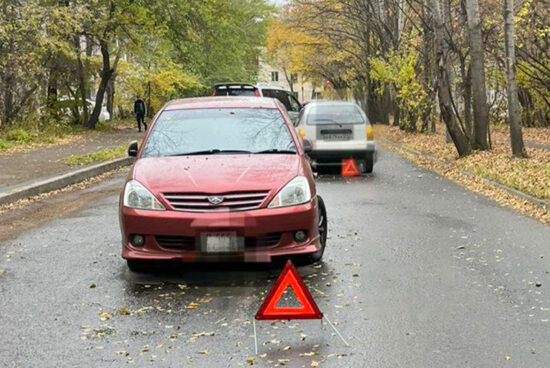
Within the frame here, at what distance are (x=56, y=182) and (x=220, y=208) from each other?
8.45m

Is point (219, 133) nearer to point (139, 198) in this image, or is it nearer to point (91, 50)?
point (139, 198)

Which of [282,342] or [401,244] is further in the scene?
[401,244]

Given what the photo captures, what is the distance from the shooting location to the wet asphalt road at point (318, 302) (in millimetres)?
4871

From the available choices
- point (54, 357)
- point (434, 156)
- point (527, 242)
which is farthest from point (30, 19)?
point (54, 357)

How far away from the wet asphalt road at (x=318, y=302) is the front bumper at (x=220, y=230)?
0.27 metres

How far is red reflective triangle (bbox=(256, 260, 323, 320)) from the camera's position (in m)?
5.50

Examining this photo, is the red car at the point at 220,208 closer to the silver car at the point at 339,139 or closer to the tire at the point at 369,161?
the silver car at the point at 339,139

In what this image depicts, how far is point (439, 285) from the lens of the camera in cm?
665

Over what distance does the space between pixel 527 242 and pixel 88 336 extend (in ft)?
17.4

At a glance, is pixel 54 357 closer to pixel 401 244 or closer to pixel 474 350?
pixel 474 350

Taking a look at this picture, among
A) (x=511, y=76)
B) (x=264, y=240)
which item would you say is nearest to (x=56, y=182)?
(x=264, y=240)

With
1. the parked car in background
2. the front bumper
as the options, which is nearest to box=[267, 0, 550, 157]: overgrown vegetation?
the parked car in background

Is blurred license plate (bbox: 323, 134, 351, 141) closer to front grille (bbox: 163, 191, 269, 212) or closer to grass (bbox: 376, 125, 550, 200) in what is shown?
grass (bbox: 376, 125, 550, 200)

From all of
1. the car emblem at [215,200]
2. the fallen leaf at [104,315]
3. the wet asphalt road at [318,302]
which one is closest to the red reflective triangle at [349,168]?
the wet asphalt road at [318,302]
